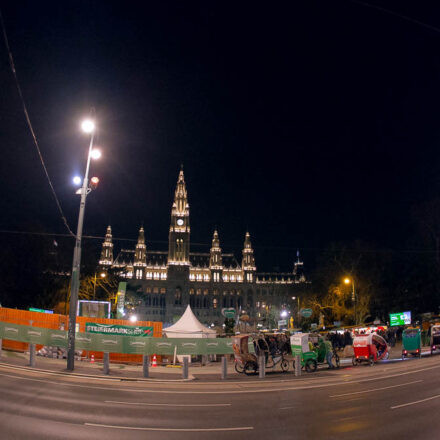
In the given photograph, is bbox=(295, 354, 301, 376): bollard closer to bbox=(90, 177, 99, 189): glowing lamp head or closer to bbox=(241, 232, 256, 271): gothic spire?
bbox=(90, 177, 99, 189): glowing lamp head

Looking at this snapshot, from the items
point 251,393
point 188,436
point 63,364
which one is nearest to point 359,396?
point 251,393

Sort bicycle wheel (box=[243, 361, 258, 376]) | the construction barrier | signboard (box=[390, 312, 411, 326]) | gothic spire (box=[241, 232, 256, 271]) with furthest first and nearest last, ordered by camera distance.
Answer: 1. gothic spire (box=[241, 232, 256, 271])
2. signboard (box=[390, 312, 411, 326])
3. the construction barrier
4. bicycle wheel (box=[243, 361, 258, 376])

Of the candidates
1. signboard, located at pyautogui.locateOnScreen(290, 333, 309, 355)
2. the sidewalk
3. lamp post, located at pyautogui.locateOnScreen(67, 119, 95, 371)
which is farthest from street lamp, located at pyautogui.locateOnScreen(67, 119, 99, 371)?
→ signboard, located at pyautogui.locateOnScreen(290, 333, 309, 355)

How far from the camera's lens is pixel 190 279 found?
14712cm

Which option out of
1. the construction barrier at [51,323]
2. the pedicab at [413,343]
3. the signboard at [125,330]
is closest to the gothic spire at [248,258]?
the pedicab at [413,343]

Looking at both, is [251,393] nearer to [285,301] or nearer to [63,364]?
[63,364]

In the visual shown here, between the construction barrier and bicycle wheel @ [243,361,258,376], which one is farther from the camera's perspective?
the construction barrier

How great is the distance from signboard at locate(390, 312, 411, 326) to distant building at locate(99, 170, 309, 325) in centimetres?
9739

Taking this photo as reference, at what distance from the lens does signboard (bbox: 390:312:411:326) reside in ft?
115

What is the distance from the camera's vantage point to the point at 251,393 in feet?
42.9

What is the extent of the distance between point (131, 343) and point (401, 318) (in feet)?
87.3

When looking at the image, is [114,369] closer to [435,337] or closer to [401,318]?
[435,337]

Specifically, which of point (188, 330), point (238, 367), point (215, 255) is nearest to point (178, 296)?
point (215, 255)

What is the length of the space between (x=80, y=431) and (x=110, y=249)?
144 meters
